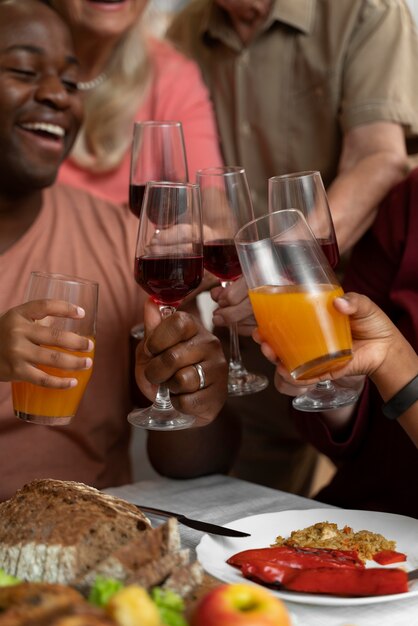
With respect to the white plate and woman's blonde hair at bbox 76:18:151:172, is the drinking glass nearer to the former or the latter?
the white plate

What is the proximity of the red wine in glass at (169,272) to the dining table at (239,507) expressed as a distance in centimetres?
39

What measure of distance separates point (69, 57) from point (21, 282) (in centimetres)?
51

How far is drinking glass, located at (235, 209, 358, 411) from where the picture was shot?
1.27 metres

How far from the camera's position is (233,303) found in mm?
1680

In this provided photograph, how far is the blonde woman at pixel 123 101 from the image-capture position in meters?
2.51

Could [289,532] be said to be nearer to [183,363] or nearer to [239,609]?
[183,363]

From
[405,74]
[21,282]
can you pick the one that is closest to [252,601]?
A: [21,282]

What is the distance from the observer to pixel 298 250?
1.27 meters

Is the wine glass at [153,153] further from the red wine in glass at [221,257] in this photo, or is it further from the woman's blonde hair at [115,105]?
the woman's blonde hair at [115,105]

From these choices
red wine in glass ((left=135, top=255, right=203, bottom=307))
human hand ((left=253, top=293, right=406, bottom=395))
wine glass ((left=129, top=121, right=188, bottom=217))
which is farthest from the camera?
wine glass ((left=129, top=121, right=188, bottom=217))

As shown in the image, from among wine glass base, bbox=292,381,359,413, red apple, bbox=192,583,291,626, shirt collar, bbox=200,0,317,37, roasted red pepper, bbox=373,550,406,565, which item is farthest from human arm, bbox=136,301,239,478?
shirt collar, bbox=200,0,317,37

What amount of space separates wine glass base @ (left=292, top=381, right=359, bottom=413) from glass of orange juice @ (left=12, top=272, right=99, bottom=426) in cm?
37

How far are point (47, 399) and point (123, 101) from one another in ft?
4.15

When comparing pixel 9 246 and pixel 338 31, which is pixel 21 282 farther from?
pixel 338 31
